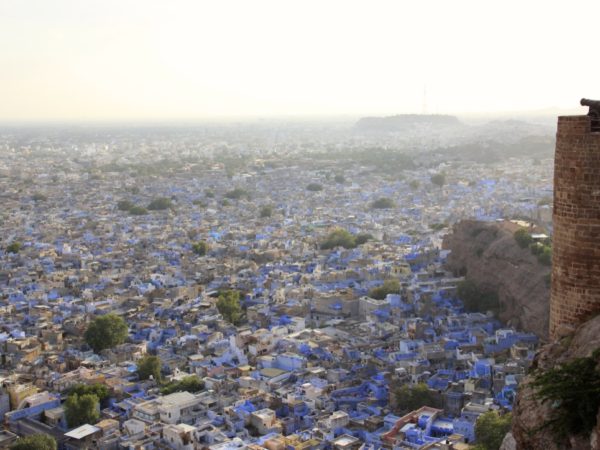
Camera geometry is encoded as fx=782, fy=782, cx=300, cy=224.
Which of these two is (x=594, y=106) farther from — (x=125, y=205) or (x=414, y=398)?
(x=125, y=205)

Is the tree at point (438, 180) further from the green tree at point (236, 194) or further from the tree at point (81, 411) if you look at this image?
the tree at point (81, 411)

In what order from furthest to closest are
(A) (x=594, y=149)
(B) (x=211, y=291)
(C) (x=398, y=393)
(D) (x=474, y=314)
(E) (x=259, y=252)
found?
(E) (x=259, y=252), (B) (x=211, y=291), (D) (x=474, y=314), (C) (x=398, y=393), (A) (x=594, y=149)

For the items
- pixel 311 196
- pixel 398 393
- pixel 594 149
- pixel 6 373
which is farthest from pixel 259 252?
pixel 594 149

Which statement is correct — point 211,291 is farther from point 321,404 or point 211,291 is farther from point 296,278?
point 321,404

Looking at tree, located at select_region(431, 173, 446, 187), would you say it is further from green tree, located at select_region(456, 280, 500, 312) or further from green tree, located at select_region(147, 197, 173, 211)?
green tree, located at select_region(456, 280, 500, 312)

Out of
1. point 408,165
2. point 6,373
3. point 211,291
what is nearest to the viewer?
point 6,373

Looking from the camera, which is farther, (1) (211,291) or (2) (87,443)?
(1) (211,291)

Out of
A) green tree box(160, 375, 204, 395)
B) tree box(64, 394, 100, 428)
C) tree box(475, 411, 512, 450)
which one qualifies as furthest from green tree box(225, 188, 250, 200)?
tree box(475, 411, 512, 450)

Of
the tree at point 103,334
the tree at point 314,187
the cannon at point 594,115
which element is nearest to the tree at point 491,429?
the cannon at point 594,115
